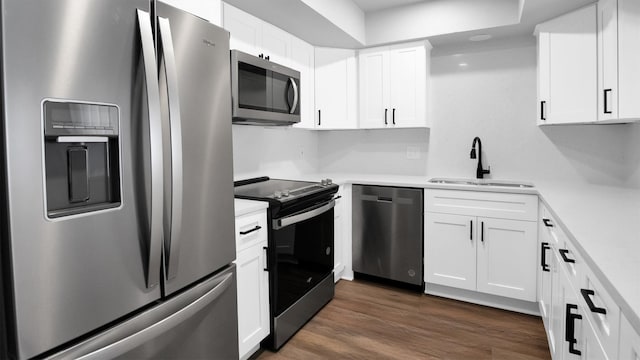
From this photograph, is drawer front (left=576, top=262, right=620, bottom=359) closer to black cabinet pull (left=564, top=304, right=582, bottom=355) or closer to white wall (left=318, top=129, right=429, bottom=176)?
black cabinet pull (left=564, top=304, right=582, bottom=355)

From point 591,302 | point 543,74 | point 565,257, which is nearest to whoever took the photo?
point 591,302

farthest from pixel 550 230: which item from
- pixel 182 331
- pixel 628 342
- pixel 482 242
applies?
pixel 182 331

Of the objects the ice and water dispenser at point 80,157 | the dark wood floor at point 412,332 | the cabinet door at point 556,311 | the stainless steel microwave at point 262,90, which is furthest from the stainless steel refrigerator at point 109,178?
the cabinet door at point 556,311

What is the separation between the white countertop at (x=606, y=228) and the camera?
910 millimetres

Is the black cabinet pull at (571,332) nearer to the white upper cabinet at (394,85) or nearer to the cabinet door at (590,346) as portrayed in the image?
the cabinet door at (590,346)

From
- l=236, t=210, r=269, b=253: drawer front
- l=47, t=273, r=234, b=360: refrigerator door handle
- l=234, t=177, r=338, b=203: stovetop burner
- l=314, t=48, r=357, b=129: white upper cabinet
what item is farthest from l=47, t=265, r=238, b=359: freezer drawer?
l=314, t=48, r=357, b=129: white upper cabinet

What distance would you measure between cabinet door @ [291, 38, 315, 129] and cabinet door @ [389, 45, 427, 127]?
0.73 m

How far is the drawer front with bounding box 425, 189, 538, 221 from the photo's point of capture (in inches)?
105

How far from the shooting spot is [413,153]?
12.0 ft

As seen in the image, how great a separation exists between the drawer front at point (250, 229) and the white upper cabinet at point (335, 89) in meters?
1.54

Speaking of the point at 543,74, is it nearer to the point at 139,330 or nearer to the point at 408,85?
the point at 408,85

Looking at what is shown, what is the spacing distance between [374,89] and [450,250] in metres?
1.61

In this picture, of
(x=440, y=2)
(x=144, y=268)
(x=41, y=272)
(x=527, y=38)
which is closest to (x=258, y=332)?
(x=144, y=268)

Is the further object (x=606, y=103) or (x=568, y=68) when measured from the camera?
(x=568, y=68)
